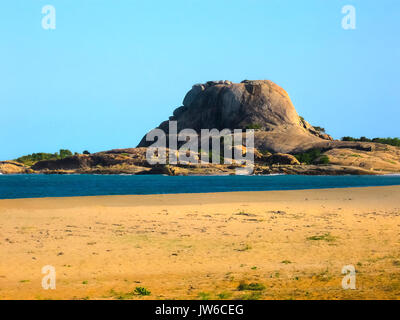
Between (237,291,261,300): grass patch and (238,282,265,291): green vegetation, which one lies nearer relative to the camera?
(237,291,261,300): grass patch

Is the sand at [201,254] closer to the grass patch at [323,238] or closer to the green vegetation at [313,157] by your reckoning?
the grass patch at [323,238]

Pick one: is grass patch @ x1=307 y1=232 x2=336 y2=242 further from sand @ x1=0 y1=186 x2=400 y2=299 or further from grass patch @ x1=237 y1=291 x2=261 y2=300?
grass patch @ x1=237 y1=291 x2=261 y2=300

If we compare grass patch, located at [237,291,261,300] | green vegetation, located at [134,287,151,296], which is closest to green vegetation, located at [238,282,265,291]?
grass patch, located at [237,291,261,300]

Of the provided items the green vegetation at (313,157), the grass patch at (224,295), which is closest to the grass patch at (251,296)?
the grass patch at (224,295)

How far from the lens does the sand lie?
1259 cm

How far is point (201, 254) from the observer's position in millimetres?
17438

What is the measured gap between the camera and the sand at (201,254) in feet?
41.3

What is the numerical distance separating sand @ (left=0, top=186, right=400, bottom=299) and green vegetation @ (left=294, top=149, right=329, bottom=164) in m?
147

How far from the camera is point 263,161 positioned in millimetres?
179250

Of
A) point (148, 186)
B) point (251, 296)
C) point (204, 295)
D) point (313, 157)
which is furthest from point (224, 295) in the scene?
point (313, 157)

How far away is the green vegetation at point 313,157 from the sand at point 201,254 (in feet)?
482

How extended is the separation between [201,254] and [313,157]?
17443cm
